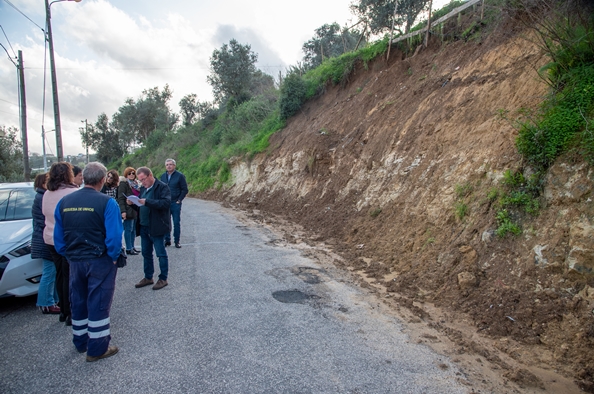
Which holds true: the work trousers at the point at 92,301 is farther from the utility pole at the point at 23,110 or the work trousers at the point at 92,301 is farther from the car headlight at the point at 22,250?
the utility pole at the point at 23,110

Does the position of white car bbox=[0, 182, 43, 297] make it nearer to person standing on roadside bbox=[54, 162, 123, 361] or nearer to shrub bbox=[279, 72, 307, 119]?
person standing on roadside bbox=[54, 162, 123, 361]

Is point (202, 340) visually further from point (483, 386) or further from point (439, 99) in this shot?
point (439, 99)

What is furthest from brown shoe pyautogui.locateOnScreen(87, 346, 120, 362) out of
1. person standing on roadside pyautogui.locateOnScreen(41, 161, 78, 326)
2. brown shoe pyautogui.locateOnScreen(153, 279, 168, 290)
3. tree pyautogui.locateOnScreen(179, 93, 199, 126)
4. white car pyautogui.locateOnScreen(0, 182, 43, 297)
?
tree pyautogui.locateOnScreen(179, 93, 199, 126)

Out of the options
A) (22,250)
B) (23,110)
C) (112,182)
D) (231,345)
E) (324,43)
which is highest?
(324,43)

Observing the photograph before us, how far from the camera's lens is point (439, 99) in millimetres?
9945

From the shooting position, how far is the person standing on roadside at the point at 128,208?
23.7 feet

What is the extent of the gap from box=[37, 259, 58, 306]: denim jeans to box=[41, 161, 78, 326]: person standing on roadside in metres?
0.31

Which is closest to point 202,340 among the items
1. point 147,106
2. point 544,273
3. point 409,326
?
point 409,326

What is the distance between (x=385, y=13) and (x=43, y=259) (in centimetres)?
1977

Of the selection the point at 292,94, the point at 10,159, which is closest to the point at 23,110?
the point at 10,159

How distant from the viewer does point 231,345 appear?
3717 mm

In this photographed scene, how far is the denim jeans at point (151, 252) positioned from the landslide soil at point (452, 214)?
3.19m

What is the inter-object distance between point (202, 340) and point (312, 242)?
535cm

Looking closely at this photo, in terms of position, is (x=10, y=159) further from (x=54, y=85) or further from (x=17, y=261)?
(x=17, y=261)
